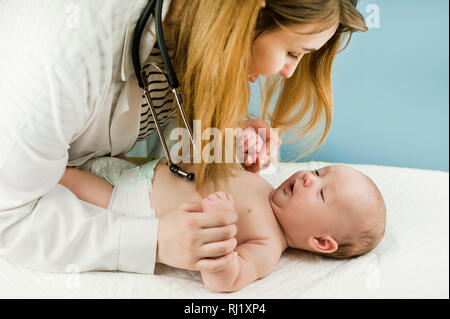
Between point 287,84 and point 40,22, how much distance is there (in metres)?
0.64

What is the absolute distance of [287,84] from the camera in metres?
1.23

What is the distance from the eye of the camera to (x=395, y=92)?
1613 millimetres

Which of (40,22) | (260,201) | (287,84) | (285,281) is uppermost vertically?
(40,22)

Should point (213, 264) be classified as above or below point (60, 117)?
below

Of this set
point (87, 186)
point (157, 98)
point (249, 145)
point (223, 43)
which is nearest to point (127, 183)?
point (87, 186)

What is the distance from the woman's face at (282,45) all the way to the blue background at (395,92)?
66 centimetres

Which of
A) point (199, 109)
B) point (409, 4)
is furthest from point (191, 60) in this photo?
point (409, 4)

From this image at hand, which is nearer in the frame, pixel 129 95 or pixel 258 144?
pixel 129 95

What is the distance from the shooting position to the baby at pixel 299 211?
1025mm

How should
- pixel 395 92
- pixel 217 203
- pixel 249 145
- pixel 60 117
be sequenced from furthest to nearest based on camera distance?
pixel 395 92 → pixel 249 145 → pixel 217 203 → pixel 60 117

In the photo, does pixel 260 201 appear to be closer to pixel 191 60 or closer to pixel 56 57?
pixel 191 60

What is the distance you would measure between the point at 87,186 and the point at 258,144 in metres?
0.41

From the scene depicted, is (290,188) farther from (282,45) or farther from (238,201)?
(282,45)

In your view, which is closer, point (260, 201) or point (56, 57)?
point (56, 57)
